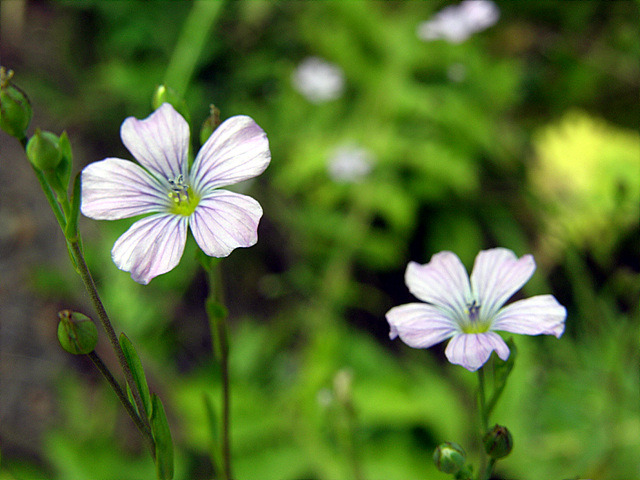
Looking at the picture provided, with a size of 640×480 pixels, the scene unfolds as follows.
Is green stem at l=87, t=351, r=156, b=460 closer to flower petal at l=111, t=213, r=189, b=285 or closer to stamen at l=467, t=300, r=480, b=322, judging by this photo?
flower petal at l=111, t=213, r=189, b=285

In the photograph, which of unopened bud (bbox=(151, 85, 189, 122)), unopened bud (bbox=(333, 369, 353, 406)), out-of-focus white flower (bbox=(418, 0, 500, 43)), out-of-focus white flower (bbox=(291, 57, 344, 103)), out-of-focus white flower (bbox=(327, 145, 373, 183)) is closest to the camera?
unopened bud (bbox=(151, 85, 189, 122))

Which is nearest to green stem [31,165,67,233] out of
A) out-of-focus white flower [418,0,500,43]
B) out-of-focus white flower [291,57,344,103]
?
out-of-focus white flower [418,0,500,43]

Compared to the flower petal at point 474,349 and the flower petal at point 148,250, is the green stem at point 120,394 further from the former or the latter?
the flower petal at point 474,349

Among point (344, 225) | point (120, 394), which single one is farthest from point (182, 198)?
point (344, 225)

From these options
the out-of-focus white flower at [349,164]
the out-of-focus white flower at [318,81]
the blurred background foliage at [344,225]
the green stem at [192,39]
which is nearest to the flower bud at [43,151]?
the blurred background foliage at [344,225]

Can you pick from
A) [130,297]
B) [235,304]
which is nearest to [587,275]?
[235,304]
